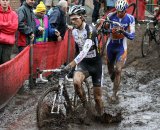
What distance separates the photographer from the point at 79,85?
26.8ft

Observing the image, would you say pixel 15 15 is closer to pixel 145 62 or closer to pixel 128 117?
pixel 128 117

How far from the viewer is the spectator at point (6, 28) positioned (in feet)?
32.3

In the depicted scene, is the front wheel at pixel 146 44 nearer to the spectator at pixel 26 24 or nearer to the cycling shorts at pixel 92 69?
the spectator at pixel 26 24

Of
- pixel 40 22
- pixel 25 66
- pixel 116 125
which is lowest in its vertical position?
pixel 116 125

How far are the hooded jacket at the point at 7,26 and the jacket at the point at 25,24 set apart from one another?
614 mm

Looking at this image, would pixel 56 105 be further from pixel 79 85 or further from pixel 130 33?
pixel 130 33

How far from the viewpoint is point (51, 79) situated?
12.4 metres

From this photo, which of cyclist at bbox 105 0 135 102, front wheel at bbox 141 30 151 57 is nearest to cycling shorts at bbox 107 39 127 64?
cyclist at bbox 105 0 135 102

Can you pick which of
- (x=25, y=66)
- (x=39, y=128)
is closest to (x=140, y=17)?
(x=25, y=66)

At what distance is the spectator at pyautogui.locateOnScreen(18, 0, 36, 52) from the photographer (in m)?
10.7

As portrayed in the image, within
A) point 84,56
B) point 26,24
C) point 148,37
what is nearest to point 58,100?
point 84,56

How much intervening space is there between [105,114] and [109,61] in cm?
264

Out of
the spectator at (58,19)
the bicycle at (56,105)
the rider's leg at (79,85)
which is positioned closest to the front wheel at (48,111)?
the bicycle at (56,105)

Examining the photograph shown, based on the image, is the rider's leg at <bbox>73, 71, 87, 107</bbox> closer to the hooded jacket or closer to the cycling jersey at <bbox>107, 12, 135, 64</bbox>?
the hooded jacket
